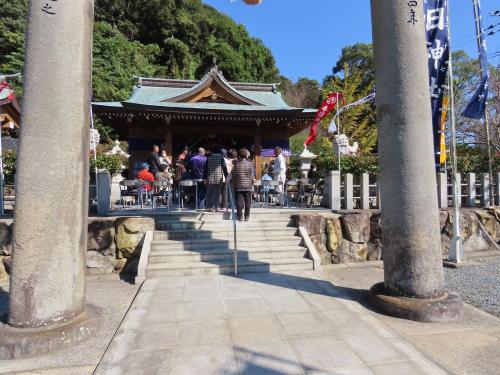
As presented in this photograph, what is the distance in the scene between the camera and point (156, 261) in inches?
221

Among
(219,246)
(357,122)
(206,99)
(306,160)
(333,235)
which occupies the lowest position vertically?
(219,246)

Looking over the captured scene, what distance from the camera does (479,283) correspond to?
17.1ft

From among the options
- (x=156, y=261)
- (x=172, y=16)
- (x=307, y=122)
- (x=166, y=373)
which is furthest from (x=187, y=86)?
(x=172, y=16)

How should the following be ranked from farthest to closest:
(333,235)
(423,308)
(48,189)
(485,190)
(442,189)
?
(485,190) < (442,189) < (333,235) < (423,308) < (48,189)

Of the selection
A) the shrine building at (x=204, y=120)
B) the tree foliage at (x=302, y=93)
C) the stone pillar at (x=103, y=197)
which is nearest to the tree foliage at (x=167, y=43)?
the tree foliage at (x=302, y=93)

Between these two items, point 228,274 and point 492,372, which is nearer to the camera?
point 492,372

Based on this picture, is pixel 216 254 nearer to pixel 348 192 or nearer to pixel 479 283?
→ pixel 348 192

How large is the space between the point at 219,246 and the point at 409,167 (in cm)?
360

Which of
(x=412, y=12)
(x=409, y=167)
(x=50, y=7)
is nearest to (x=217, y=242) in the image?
(x=409, y=167)

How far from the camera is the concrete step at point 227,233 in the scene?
6336mm

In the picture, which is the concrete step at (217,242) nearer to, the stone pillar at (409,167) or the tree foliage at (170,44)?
the stone pillar at (409,167)

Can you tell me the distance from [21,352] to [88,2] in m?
3.68

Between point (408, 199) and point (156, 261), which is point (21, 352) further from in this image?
point (408, 199)

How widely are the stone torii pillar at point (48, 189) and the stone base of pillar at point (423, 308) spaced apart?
3.52 metres
